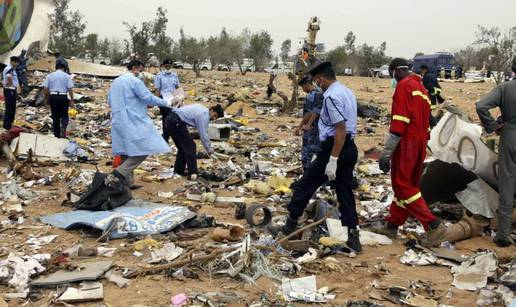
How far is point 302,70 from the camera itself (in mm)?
14430

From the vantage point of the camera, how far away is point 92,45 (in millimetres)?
47594

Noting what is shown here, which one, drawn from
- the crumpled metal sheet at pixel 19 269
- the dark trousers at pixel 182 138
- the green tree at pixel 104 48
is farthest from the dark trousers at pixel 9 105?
the green tree at pixel 104 48

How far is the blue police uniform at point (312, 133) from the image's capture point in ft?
22.1

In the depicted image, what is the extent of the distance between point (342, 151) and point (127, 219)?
87.7 inches

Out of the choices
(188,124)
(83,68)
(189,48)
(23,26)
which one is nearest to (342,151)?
(188,124)

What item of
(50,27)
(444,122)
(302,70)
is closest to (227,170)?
(444,122)

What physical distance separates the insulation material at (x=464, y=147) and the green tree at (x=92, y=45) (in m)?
44.0

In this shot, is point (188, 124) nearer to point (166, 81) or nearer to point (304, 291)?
point (166, 81)

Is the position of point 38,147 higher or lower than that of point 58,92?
lower

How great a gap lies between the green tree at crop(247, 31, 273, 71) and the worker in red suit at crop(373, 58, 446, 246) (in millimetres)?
43978

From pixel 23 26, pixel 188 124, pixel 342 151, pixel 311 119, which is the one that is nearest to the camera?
pixel 342 151

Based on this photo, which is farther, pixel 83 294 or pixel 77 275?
pixel 77 275

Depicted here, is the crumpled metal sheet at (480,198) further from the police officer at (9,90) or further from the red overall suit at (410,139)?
the police officer at (9,90)

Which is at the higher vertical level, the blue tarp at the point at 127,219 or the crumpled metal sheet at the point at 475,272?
the blue tarp at the point at 127,219
